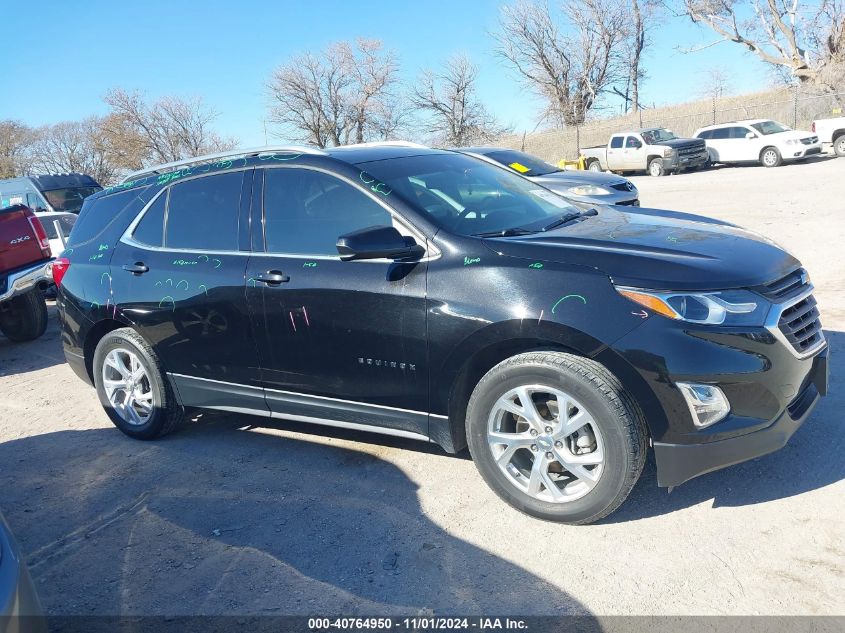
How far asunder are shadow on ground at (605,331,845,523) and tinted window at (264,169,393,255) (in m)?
1.94

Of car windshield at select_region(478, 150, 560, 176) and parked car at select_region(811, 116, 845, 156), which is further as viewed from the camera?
parked car at select_region(811, 116, 845, 156)

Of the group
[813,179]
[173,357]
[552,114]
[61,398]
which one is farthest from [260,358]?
[552,114]

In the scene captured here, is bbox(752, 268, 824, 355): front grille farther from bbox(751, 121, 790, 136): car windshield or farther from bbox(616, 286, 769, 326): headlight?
bbox(751, 121, 790, 136): car windshield

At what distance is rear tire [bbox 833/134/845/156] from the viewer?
2442 centimetres

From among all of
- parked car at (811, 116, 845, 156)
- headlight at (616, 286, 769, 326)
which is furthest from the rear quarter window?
parked car at (811, 116, 845, 156)

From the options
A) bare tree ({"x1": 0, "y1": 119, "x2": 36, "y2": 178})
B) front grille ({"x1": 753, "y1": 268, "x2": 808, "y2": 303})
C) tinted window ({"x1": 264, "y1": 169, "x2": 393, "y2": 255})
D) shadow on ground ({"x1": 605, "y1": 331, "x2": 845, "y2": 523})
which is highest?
bare tree ({"x1": 0, "y1": 119, "x2": 36, "y2": 178})

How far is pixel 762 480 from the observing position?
3.64 meters

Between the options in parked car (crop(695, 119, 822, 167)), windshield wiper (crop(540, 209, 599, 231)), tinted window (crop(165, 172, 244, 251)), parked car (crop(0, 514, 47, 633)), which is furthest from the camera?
parked car (crop(695, 119, 822, 167))


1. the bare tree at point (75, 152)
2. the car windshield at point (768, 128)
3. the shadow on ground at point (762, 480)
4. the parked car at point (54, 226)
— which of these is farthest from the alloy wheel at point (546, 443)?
the bare tree at point (75, 152)

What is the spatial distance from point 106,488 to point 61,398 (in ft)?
8.09

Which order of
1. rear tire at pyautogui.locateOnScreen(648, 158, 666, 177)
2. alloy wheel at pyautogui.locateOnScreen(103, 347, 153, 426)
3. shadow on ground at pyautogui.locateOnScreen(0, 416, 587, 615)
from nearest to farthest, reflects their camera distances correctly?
shadow on ground at pyautogui.locateOnScreen(0, 416, 587, 615), alloy wheel at pyautogui.locateOnScreen(103, 347, 153, 426), rear tire at pyautogui.locateOnScreen(648, 158, 666, 177)

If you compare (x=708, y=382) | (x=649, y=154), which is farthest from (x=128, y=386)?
(x=649, y=154)

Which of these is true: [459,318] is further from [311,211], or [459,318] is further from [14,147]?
[14,147]

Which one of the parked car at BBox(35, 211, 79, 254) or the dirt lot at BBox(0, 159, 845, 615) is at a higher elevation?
the parked car at BBox(35, 211, 79, 254)
